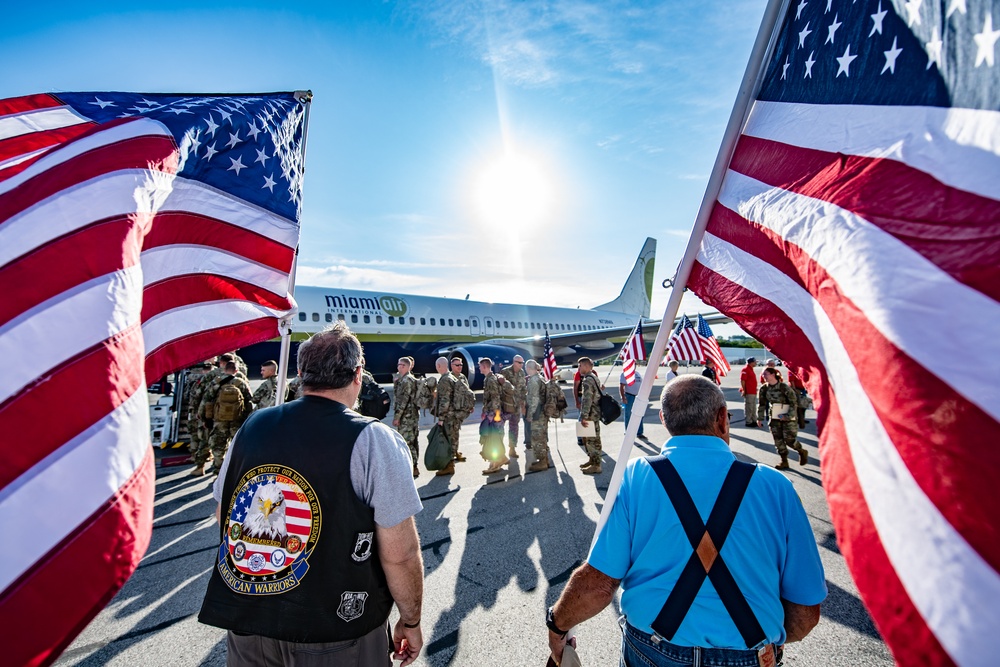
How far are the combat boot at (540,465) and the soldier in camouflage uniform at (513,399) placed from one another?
72cm

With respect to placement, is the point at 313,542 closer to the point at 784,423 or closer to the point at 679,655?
the point at 679,655

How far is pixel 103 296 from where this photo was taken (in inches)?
68.6

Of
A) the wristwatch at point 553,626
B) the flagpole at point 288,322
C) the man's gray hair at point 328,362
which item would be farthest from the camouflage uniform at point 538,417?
the man's gray hair at point 328,362

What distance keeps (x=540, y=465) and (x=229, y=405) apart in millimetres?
5118

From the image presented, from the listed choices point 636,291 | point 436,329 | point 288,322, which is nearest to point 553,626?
point 288,322

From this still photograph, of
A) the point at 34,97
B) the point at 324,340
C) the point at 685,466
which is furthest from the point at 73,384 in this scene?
the point at 34,97

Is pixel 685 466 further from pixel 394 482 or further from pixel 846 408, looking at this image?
pixel 394 482

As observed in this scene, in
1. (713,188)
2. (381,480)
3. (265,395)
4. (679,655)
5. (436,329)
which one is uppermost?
(436,329)

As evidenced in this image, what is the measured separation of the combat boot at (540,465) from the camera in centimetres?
787

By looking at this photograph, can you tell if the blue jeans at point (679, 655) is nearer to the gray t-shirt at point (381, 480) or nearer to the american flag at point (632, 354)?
the gray t-shirt at point (381, 480)

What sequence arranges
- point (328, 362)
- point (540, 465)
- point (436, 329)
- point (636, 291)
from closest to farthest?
1. point (328, 362)
2. point (540, 465)
3. point (436, 329)
4. point (636, 291)

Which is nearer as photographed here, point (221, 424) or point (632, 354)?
point (221, 424)

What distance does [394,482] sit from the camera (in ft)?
6.21

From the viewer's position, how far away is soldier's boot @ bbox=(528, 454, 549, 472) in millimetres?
7875
